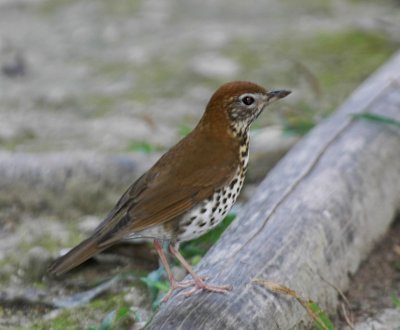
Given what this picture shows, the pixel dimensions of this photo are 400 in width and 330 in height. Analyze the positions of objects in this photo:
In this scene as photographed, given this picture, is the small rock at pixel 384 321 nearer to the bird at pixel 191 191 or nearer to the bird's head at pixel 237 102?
the bird at pixel 191 191

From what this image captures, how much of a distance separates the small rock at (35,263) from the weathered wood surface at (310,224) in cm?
126

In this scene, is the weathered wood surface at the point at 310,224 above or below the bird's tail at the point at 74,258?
below

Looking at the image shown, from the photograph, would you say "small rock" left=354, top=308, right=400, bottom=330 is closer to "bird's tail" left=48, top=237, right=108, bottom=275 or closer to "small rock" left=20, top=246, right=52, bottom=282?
"bird's tail" left=48, top=237, right=108, bottom=275

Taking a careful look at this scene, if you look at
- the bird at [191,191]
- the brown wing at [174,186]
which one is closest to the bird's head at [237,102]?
the bird at [191,191]

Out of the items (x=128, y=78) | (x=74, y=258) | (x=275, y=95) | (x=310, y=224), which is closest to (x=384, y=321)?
(x=310, y=224)

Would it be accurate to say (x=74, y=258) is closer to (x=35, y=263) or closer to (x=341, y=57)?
(x=35, y=263)

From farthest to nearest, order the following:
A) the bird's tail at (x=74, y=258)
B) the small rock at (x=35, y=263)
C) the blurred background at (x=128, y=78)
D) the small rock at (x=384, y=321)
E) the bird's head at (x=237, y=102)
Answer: the blurred background at (x=128, y=78), the small rock at (x=35, y=263), the small rock at (x=384, y=321), the bird's head at (x=237, y=102), the bird's tail at (x=74, y=258)

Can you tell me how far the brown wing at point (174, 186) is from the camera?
367 centimetres

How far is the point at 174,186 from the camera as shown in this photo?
374 cm

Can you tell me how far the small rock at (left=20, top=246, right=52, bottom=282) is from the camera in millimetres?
4875

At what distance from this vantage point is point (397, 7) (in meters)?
9.25

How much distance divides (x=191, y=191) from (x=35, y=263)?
157 cm

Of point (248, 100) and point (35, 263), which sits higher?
point (248, 100)

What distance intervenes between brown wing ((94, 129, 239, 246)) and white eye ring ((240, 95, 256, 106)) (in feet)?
0.67
